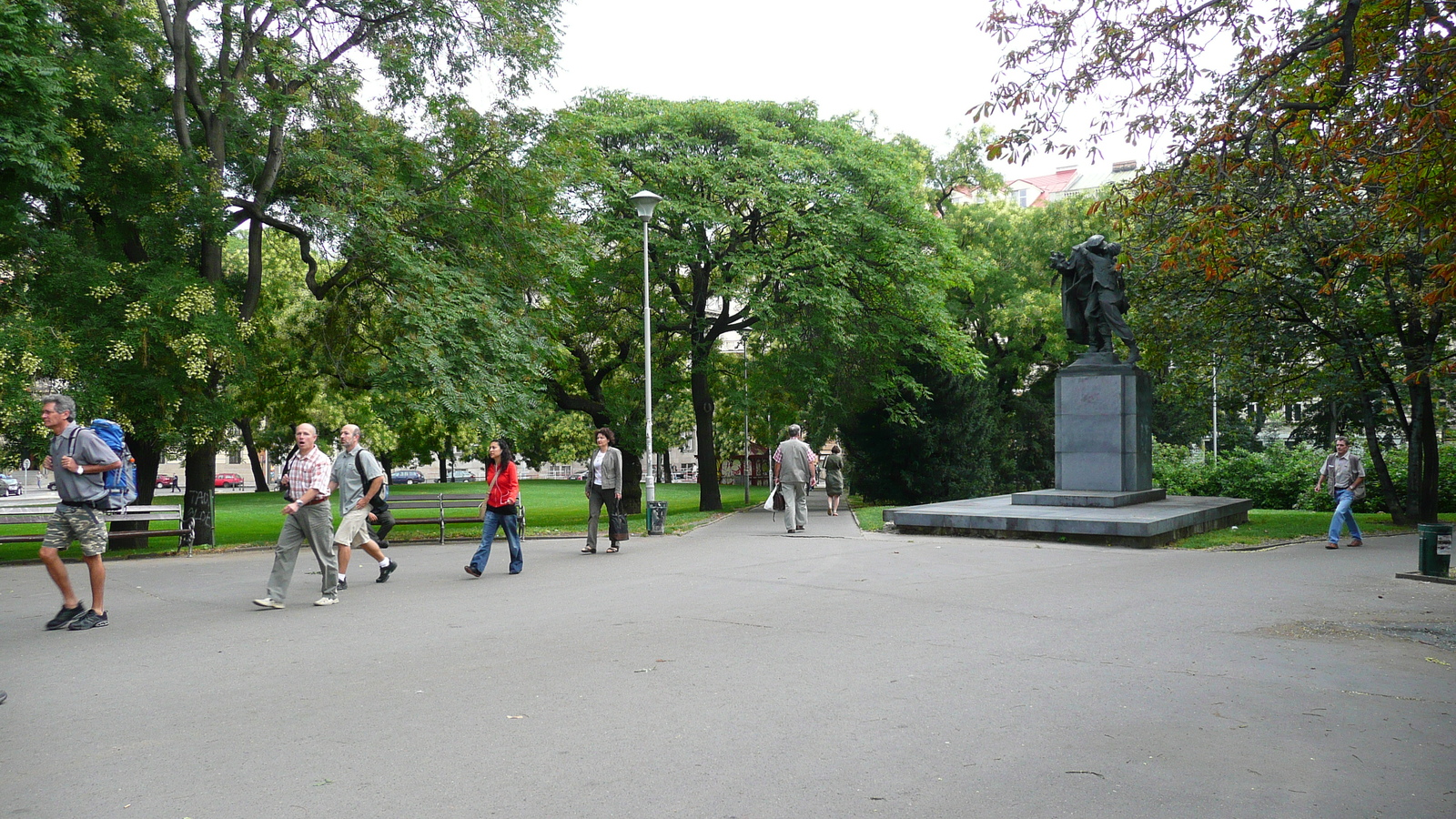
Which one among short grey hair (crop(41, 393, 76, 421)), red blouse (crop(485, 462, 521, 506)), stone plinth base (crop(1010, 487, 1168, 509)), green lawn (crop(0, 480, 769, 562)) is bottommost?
green lawn (crop(0, 480, 769, 562))

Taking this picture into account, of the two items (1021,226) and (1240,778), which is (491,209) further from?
(1021,226)

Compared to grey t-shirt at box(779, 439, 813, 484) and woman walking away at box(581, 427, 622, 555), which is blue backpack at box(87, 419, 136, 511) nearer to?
woman walking away at box(581, 427, 622, 555)

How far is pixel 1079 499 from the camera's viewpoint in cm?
1698

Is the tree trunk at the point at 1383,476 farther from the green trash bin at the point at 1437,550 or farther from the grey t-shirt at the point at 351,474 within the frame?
the grey t-shirt at the point at 351,474

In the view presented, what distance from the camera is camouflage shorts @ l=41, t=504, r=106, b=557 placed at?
26.2 ft

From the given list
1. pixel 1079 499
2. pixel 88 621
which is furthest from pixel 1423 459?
pixel 88 621

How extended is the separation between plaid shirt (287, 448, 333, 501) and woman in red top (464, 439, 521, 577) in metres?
2.28

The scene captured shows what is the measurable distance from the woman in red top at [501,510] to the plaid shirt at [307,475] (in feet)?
7.49

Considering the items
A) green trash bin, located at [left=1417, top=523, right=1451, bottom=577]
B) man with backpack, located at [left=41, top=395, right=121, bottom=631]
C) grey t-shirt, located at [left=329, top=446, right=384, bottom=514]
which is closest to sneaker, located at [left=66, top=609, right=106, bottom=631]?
man with backpack, located at [left=41, top=395, right=121, bottom=631]

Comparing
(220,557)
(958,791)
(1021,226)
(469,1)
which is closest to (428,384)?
(220,557)

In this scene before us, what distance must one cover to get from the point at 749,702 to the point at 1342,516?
1226cm

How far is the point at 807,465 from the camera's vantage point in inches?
683

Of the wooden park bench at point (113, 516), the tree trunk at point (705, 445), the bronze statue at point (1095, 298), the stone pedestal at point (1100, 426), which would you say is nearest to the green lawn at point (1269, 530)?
the stone pedestal at point (1100, 426)

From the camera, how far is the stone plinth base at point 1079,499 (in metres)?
16.8
